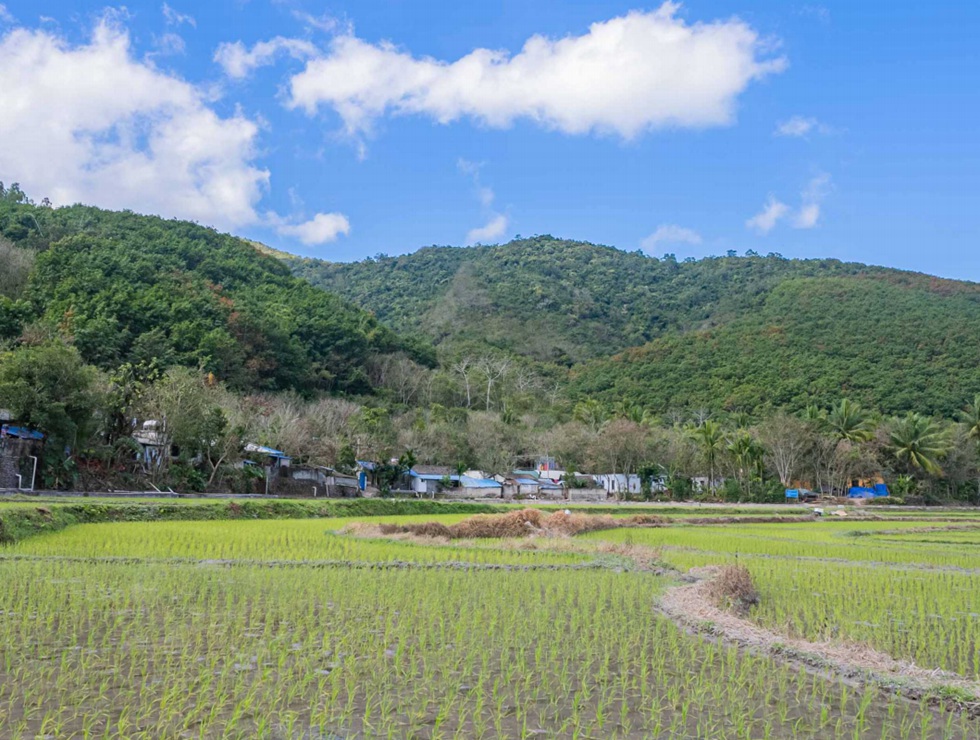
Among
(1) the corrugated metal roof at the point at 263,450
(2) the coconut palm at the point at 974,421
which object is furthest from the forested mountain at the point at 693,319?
(1) the corrugated metal roof at the point at 263,450

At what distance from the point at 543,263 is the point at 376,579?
9971 cm

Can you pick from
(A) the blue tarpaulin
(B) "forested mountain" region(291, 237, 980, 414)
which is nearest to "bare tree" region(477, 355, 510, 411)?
(B) "forested mountain" region(291, 237, 980, 414)

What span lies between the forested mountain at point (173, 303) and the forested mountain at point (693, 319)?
2061 centimetres

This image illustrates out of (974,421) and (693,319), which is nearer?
(974,421)

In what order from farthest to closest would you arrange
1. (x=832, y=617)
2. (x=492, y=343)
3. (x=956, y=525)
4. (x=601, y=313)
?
(x=601, y=313), (x=492, y=343), (x=956, y=525), (x=832, y=617)

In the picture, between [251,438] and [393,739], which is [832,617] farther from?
[251,438]

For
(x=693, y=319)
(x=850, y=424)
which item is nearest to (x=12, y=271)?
(x=850, y=424)

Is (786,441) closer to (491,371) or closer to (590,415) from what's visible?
(590,415)

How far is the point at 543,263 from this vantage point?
107 meters

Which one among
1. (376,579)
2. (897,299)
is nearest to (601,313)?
(897,299)

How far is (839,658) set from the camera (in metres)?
6.17

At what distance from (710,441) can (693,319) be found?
48.1 m

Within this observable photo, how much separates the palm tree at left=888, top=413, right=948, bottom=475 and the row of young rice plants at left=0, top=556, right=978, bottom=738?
45464 millimetres

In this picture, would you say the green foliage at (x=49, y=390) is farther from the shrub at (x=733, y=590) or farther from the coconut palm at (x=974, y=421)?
the coconut palm at (x=974, y=421)
